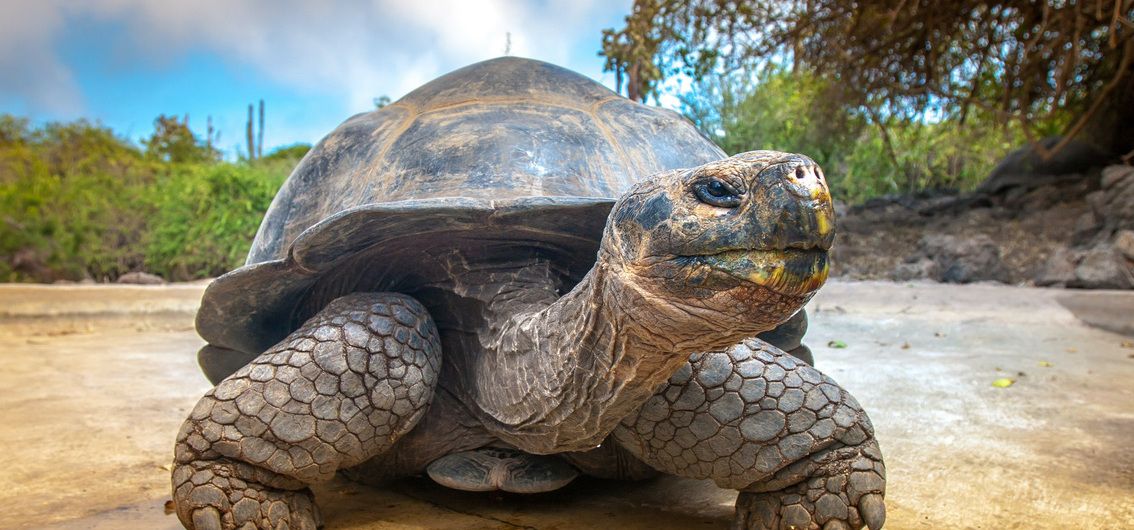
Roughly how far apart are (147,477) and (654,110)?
5.86ft

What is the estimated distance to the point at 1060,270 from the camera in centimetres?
695

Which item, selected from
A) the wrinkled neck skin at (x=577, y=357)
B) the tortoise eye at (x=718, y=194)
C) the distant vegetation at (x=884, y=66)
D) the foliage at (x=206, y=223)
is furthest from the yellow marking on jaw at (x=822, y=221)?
the foliage at (x=206, y=223)

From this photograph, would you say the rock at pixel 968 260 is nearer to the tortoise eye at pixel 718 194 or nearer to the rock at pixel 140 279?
the tortoise eye at pixel 718 194

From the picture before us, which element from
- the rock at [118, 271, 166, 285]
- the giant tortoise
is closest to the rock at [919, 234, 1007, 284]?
the giant tortoise

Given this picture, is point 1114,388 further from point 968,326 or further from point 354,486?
point 354,486

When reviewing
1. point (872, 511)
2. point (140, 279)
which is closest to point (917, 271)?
point (872, 511)

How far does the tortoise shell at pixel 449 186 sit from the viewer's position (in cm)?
186

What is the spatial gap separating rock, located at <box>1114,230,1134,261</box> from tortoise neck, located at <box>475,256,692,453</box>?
6413 mm

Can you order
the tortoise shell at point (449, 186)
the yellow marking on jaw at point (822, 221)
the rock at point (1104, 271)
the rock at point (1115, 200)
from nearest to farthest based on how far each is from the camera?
1. the yellow marking on jaw at point (822, 221)
2. the tortoise shell at point (449, 186)
3. the rock at point (1104, 271)
4. the rock at point (1115, 200)

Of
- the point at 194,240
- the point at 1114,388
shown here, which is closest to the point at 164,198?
the point at 194,240

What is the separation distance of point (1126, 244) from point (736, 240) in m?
6.90

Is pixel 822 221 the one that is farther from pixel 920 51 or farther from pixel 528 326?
pixel 920 51

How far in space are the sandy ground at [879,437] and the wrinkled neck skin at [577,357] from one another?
32 centimetres

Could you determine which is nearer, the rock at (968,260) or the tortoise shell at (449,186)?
the tortoise shell at (449,186)
